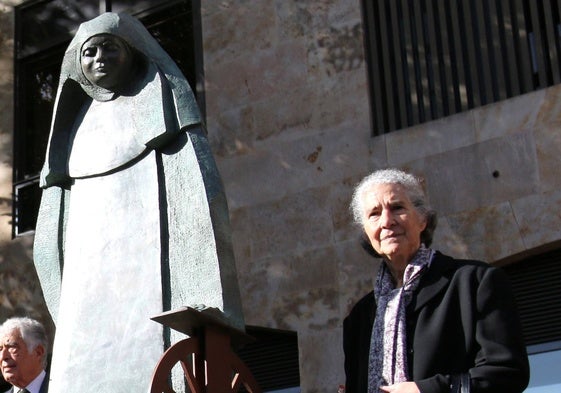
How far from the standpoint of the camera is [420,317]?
433 cm

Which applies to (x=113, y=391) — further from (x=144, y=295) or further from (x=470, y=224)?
(x=470, y=224)

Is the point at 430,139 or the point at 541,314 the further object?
the point at 430,139

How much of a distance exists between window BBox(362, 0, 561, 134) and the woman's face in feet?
15.7

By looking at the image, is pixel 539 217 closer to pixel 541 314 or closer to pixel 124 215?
pixel 541 314

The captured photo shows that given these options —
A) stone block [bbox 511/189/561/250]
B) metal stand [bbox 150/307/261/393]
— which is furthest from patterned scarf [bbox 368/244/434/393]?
stone block [bbox 511/189/561/250]

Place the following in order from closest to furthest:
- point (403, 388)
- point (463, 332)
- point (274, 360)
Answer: point (403, 388) < point (463, 332) < point (274, 360)

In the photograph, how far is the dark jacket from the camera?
407cm

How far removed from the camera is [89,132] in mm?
5941

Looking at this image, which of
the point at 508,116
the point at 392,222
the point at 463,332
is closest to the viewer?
the point at 463,332

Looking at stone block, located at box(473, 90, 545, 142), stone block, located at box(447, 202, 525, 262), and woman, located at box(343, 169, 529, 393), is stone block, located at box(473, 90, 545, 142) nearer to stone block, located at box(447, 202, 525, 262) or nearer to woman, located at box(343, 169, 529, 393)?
stone block, located at box(447, 202, 525, 262)

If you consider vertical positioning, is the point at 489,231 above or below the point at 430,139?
below

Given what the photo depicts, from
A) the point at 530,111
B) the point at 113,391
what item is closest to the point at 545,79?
the point at 530,111

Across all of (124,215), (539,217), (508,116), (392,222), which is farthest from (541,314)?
(392,222)

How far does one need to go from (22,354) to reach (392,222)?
2.52 metres
